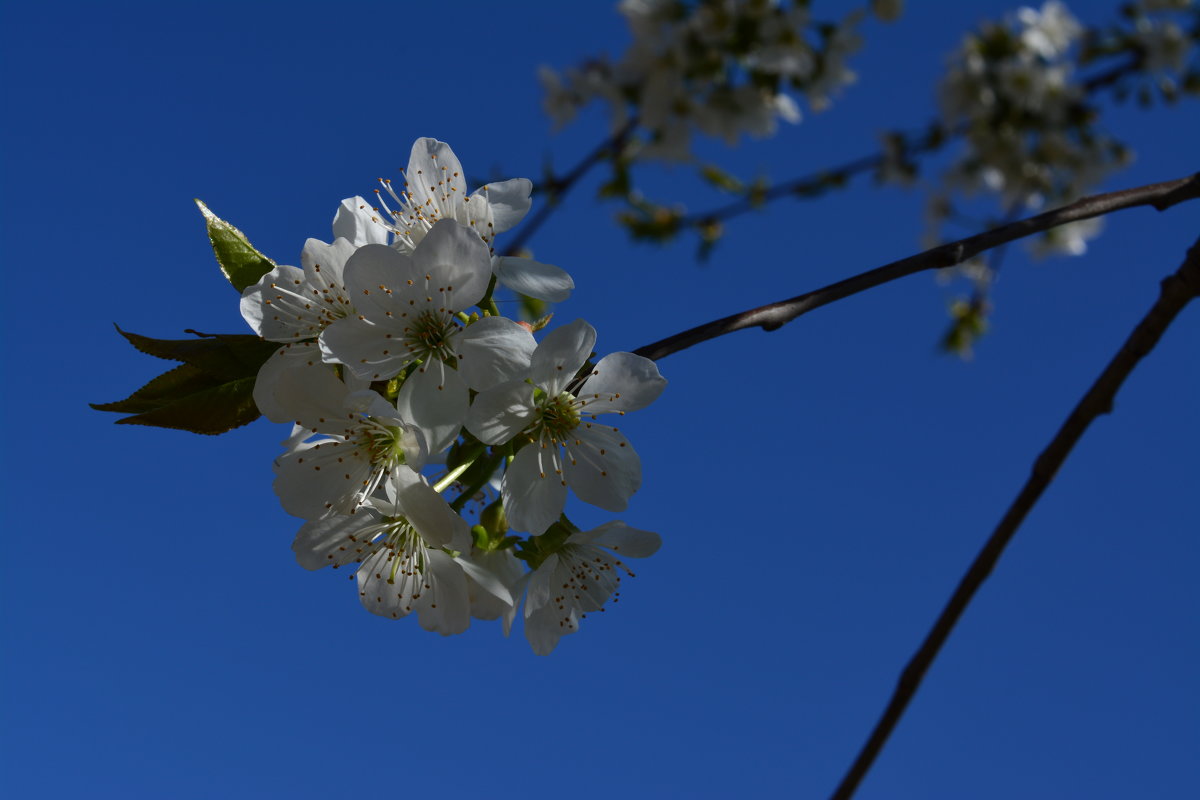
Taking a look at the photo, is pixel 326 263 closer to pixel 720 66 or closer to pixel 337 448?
pixel 337 448

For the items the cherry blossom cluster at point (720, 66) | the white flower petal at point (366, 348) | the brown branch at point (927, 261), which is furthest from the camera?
the cherry blossom cluster at point (720, 66)

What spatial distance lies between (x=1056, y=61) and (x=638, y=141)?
113 inches

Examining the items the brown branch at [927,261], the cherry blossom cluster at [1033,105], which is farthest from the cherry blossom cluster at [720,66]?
the brown branch at [927,261]

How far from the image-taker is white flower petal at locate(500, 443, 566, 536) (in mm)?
1273

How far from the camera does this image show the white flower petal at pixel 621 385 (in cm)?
123

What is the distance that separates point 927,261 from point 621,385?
46 cm

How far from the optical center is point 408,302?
125 centimetres

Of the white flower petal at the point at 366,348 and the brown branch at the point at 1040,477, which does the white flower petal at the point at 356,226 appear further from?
the brown branch at the point at 1040,477

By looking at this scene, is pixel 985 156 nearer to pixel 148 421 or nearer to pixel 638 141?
pixel 638 141

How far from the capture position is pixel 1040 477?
148 centimetres

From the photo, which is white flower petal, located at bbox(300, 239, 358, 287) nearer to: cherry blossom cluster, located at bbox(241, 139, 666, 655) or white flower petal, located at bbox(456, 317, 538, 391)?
cherry blossom cluster, located at bbox(241, 139, 666, 655)

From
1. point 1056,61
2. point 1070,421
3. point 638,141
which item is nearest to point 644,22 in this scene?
point 638,141

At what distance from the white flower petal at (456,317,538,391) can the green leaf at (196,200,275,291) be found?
35 centimetres

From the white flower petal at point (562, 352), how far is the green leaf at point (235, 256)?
1.44 ft
